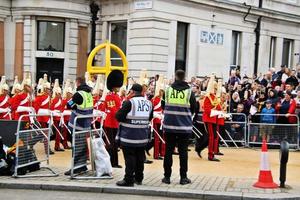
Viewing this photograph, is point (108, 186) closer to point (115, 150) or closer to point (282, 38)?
point (115, 150)

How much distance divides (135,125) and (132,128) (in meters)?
0.08

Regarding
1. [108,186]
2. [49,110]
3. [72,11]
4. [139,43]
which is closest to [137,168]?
[108,186]

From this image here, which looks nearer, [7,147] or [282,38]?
[7,147]

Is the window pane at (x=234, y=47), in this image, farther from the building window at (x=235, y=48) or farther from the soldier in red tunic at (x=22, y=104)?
the soldier in red tunic at (x=22, y=104)

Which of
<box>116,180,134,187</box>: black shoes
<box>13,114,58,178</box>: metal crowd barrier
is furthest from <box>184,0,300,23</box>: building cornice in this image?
<box>116,180,134,187</box>: black shoes

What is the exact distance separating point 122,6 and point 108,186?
53.0ft

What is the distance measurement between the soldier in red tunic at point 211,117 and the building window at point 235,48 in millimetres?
14403

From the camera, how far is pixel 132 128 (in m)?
9.86

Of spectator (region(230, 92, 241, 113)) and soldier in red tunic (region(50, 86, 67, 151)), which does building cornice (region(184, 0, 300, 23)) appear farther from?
soldier in red tunic (region(50, 86, 67, 151))

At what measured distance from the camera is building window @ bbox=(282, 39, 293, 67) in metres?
31.6

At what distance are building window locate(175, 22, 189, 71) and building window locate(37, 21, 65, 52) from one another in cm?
537

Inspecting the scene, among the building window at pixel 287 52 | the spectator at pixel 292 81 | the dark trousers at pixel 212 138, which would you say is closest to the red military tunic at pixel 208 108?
the dark trousers at pixel 212 138

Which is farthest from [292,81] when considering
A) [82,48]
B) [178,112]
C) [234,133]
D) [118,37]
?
[82,48]

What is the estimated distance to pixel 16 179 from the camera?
10.3 meters
